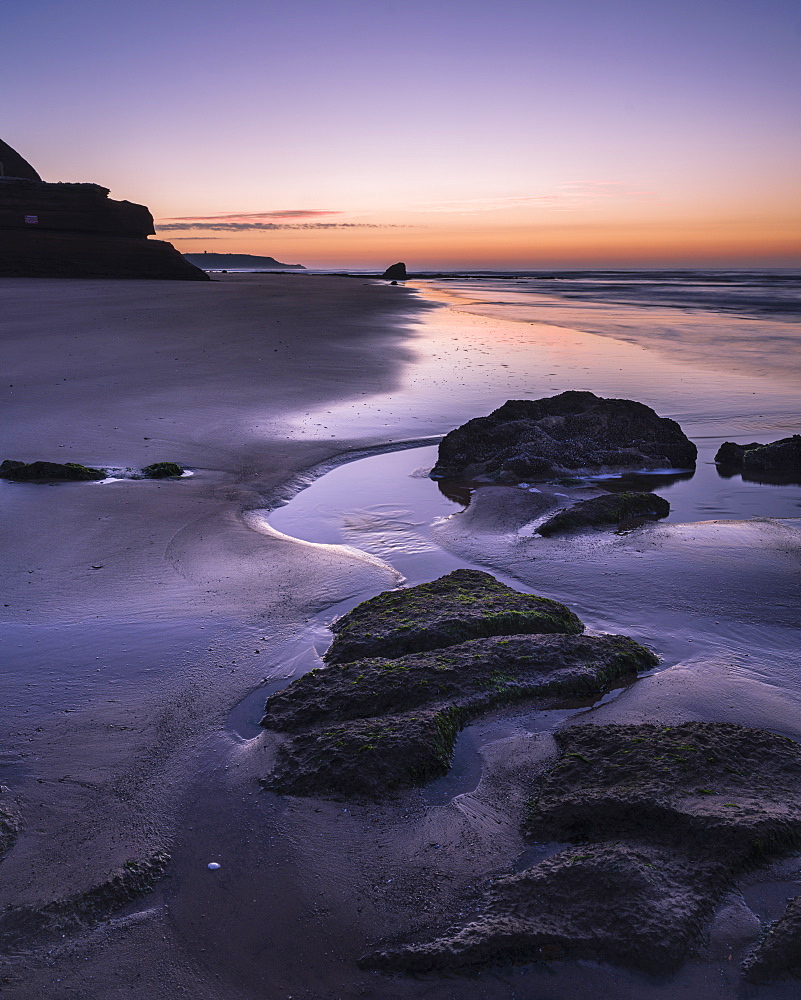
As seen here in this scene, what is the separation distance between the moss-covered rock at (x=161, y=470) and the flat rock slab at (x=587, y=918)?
4.51 m

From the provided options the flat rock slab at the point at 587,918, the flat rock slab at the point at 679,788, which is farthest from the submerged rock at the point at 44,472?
the flat rock slab at the point at 587,918

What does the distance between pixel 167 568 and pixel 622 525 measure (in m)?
3.05

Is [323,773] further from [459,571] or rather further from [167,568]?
[167,568]

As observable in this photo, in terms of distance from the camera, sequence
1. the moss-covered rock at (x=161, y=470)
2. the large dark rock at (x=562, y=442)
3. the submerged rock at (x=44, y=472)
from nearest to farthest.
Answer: the submerged rock at (x=44, y=472) → the moss-covered rock at (x=161, y=470) → the large dark rock at (x=562, y=442)

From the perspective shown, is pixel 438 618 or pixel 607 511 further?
pixel 607 511

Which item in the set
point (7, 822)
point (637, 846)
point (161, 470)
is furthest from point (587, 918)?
point (161, 470)

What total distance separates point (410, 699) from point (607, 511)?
2776 mm

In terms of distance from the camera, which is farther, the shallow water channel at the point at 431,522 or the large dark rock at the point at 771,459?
the large dark rock at the point at 771,459

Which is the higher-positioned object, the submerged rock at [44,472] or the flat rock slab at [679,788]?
the submerged rock at [44,472]

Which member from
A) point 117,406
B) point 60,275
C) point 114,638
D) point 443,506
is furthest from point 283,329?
point 60,275

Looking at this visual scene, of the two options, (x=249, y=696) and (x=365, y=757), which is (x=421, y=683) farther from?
(x=249, y=696)

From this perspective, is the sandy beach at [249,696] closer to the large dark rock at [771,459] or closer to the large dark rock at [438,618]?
the large dark rock at [438,618]

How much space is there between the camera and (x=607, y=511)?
4.98m

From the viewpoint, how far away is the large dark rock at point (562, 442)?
633 cm
